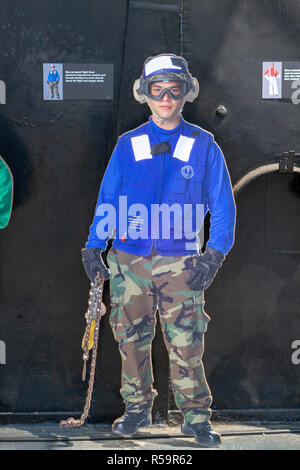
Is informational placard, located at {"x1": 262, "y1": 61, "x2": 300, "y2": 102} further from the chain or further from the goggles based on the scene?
the chain

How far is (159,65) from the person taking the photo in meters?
Answer: 3.75

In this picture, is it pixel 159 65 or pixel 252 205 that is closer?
pixel 159 65

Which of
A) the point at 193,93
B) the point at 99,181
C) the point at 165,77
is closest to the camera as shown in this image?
the point at 165,77

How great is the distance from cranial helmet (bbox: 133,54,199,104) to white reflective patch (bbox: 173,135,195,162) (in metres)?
0.25

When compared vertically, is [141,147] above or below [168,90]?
below

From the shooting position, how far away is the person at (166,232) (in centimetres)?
377

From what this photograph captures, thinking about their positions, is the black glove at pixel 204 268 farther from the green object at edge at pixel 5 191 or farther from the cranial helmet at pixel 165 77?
the green object at edge at pixel 5 191

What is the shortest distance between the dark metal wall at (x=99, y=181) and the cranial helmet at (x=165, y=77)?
6 centimetres

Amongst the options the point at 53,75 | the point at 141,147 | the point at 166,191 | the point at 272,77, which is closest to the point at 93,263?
the point at 166,191

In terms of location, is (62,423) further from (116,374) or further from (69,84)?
(69,84)

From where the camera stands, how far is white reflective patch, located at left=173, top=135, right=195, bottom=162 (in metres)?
3.76

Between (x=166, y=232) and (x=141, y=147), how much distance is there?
55 cm

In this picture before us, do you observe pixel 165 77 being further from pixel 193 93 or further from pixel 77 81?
pixel 77 81
